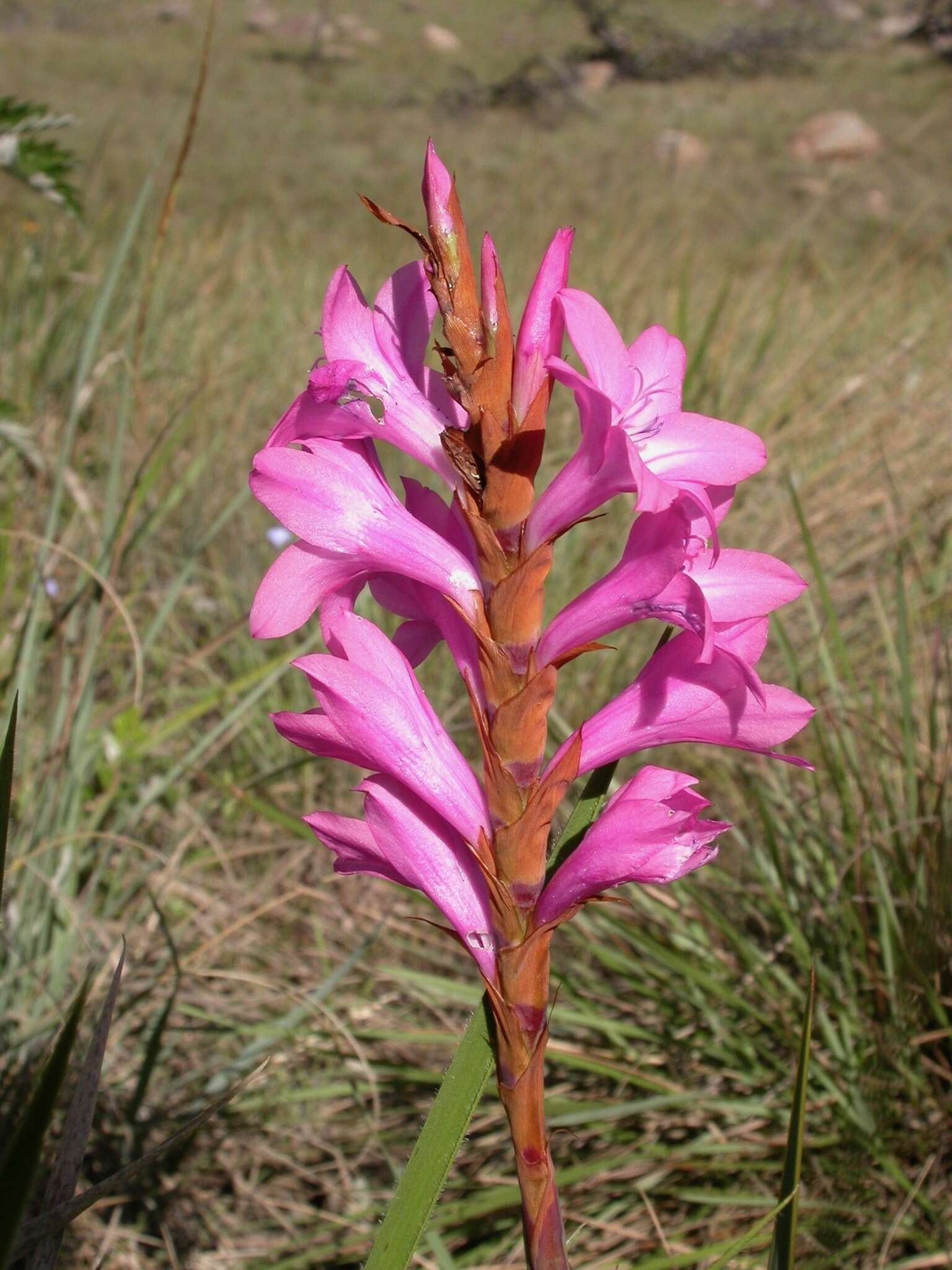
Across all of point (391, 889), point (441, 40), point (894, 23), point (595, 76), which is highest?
point (894, 23)

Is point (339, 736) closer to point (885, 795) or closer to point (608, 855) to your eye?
point (608, 855)

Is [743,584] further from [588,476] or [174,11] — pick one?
[174,11]

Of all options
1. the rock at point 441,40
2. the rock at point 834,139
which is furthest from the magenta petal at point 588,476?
the rock at point 441,40

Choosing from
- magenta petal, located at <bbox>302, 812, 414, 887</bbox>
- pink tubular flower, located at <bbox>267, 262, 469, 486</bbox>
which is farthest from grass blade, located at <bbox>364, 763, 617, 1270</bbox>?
pink tubular flower, located at <bbox>267, 262, 469, 486</bbox>

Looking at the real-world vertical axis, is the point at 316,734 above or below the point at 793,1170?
above

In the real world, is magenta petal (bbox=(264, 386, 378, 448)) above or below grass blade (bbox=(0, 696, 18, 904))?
above

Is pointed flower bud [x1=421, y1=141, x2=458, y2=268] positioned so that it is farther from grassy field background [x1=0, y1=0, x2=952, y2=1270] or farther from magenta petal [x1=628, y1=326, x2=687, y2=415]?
grassy field background [x1=0, y1=0, x2=952, y2=1270]

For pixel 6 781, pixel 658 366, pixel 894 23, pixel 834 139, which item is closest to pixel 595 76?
pixel 834 139
